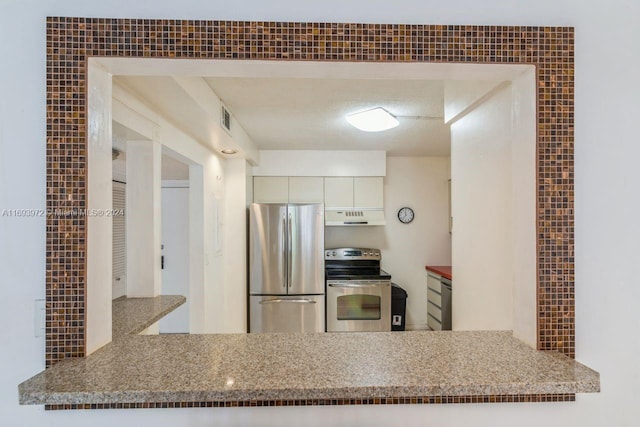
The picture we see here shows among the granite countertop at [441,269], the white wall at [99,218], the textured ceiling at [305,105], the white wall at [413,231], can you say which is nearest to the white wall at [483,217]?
the textured ceiling at [305,105]

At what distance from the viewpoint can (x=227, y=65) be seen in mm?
1057

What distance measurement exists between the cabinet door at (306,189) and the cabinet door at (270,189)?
71 millimetres

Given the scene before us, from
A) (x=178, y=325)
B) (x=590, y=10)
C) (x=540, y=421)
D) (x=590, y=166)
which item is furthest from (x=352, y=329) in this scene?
(x=590, y=10)

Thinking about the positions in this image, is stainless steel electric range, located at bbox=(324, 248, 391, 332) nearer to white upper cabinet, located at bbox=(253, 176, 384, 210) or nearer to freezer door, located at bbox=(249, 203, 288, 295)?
A: freezer door, located at bbox=(249, 203, 288, 295)

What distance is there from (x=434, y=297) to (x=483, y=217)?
9.46ft

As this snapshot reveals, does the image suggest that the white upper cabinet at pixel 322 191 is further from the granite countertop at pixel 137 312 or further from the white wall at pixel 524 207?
the white wall at pixel 524 207

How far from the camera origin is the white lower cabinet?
3941mm

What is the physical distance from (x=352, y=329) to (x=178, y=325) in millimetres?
2178

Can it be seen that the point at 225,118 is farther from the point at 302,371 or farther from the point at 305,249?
the point at 302,371

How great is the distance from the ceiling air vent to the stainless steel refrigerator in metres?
1.23

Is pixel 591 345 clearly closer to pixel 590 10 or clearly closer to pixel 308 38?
pixel 590 10

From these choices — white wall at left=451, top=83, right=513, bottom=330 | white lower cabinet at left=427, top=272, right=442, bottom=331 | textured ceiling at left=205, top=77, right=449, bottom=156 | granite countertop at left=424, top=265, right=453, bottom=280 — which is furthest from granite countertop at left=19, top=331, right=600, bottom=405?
white lower cabinet at left=427, top=272, right=442, bottom=331

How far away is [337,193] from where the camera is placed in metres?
4.15

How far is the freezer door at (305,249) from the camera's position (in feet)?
12.0
